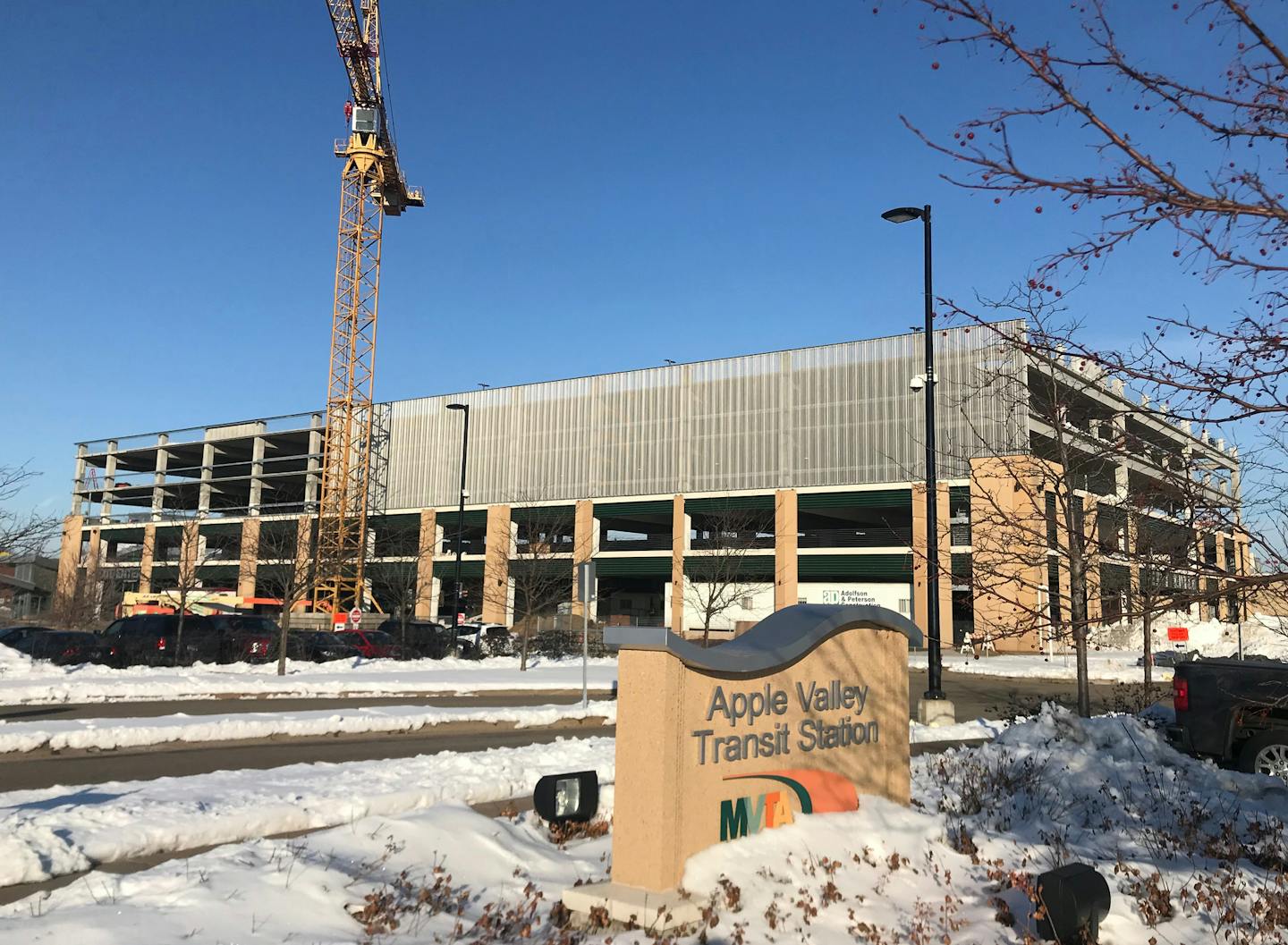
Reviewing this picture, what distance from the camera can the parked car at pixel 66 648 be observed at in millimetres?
27141

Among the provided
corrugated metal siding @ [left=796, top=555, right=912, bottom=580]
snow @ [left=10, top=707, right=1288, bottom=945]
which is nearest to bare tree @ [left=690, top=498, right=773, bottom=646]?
corrugated metal siding @ [left=796, top=555, right=912, bottom=580]

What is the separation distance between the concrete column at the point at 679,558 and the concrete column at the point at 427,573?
19.0 metres

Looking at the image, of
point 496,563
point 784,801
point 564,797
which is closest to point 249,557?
point 496,563

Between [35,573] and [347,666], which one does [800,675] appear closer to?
[347,666]

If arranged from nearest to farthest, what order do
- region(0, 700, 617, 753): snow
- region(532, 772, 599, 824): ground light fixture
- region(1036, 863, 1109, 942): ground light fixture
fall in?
region(1036, 863, 1109, 942): ground light fixture < region(532, 772, 599, 824): ground light fixture < region(0, 700, 617, 753): snow

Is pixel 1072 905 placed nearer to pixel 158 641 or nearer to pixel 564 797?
pixel 564 797

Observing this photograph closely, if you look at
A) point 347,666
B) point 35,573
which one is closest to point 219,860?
point 347,666

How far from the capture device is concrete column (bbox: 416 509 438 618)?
227 ft

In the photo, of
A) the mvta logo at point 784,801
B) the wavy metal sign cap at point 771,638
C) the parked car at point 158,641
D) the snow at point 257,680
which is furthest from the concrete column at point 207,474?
the mvta logo at point 784,801

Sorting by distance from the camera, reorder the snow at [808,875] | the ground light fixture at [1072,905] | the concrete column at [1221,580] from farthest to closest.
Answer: the snow at [808,875], the ground light fixture at [1072,905], the concrete column at [1221,580]

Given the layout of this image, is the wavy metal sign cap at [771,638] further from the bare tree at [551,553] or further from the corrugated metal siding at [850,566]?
the corrugated metal siding at [850,566]

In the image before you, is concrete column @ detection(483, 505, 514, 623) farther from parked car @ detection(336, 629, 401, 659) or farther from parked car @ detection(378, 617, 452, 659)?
parked car @ detection(336, 629, 401, 659)

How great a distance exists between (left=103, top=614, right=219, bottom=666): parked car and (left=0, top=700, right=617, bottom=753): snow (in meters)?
13.4

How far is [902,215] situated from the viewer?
677 inches
